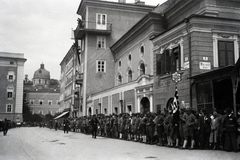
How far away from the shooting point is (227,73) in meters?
15.2

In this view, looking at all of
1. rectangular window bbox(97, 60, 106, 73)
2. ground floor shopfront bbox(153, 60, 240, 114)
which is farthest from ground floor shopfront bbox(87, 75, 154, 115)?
rectangular window bbox(97, 60, 106, 73)

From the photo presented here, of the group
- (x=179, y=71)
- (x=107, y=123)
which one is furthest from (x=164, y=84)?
(x=107, y=123)

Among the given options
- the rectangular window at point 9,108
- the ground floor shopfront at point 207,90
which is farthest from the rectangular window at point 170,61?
the rectangular window at point 9,108

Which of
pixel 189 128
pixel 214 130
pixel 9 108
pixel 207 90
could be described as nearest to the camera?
pixel 214 130

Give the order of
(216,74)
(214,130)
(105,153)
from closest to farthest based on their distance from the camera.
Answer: (105,153)
(214,130)
(216,74)

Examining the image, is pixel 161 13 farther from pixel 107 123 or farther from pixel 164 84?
pixel 107 123

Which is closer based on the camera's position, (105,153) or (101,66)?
(105,153)

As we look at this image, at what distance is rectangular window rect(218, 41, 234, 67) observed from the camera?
1919 centimetres

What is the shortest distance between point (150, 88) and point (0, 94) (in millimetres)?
→ 55771

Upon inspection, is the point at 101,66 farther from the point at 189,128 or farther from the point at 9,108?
the point at 9,108

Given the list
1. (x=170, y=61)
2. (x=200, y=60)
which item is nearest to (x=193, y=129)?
(x=200, y=60)

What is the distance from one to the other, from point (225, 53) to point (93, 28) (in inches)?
1019

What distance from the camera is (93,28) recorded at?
4222cm

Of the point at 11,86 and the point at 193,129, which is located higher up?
the point at 11,86
